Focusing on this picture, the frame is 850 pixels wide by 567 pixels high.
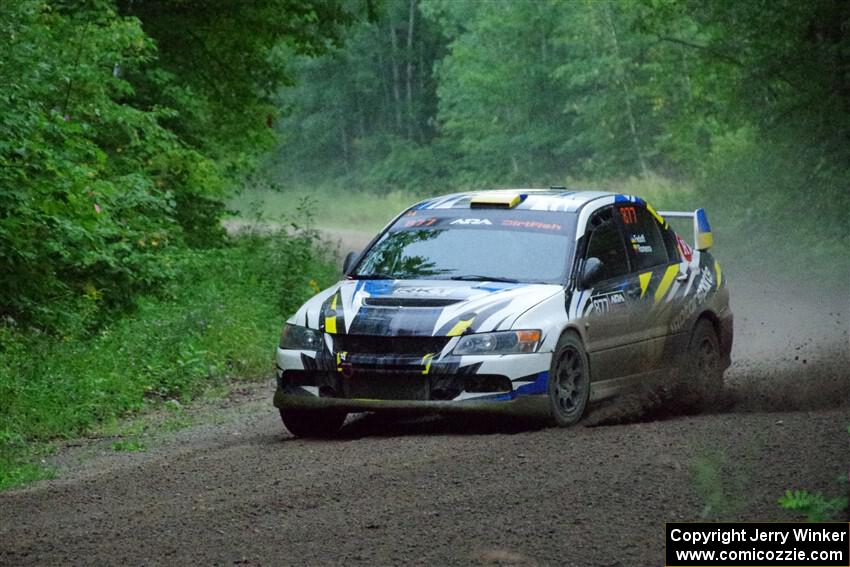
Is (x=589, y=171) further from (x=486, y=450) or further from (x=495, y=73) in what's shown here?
(x=486, y=450)

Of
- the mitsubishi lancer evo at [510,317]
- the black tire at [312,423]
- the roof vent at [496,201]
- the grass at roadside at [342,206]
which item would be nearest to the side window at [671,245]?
the mitsubishi lancer evo at [510,317]

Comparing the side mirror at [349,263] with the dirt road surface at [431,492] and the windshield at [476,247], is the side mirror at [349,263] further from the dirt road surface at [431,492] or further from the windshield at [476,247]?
the dirt road surface at [431,492]

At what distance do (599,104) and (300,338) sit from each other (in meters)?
43.3

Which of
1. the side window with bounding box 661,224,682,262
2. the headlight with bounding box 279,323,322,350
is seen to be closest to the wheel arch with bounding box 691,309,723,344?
the side window with bounding box 661,224,682,262

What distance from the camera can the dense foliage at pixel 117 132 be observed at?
475 inches

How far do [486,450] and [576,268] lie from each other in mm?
2222

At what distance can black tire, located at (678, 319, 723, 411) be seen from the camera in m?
11.5

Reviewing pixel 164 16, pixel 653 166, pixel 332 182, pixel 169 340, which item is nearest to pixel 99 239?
pixel 169 340

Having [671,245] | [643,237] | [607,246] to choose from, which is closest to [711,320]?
[671,245]

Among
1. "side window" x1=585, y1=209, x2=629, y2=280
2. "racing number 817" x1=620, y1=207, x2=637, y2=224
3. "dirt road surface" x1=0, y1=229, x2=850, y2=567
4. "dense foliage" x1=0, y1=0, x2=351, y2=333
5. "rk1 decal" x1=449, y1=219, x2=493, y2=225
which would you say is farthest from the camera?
"dense foliage" x1=0, y1=0, x2=351, y2=333

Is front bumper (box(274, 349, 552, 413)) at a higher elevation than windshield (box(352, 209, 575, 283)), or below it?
below

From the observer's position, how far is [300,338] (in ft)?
33.4

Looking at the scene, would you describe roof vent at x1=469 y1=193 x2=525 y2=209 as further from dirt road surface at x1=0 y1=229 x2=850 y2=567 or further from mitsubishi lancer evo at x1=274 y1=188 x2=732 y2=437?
dirt road surface at x1=0 y1=229 x2=850 y2=567

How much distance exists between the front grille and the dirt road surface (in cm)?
60
